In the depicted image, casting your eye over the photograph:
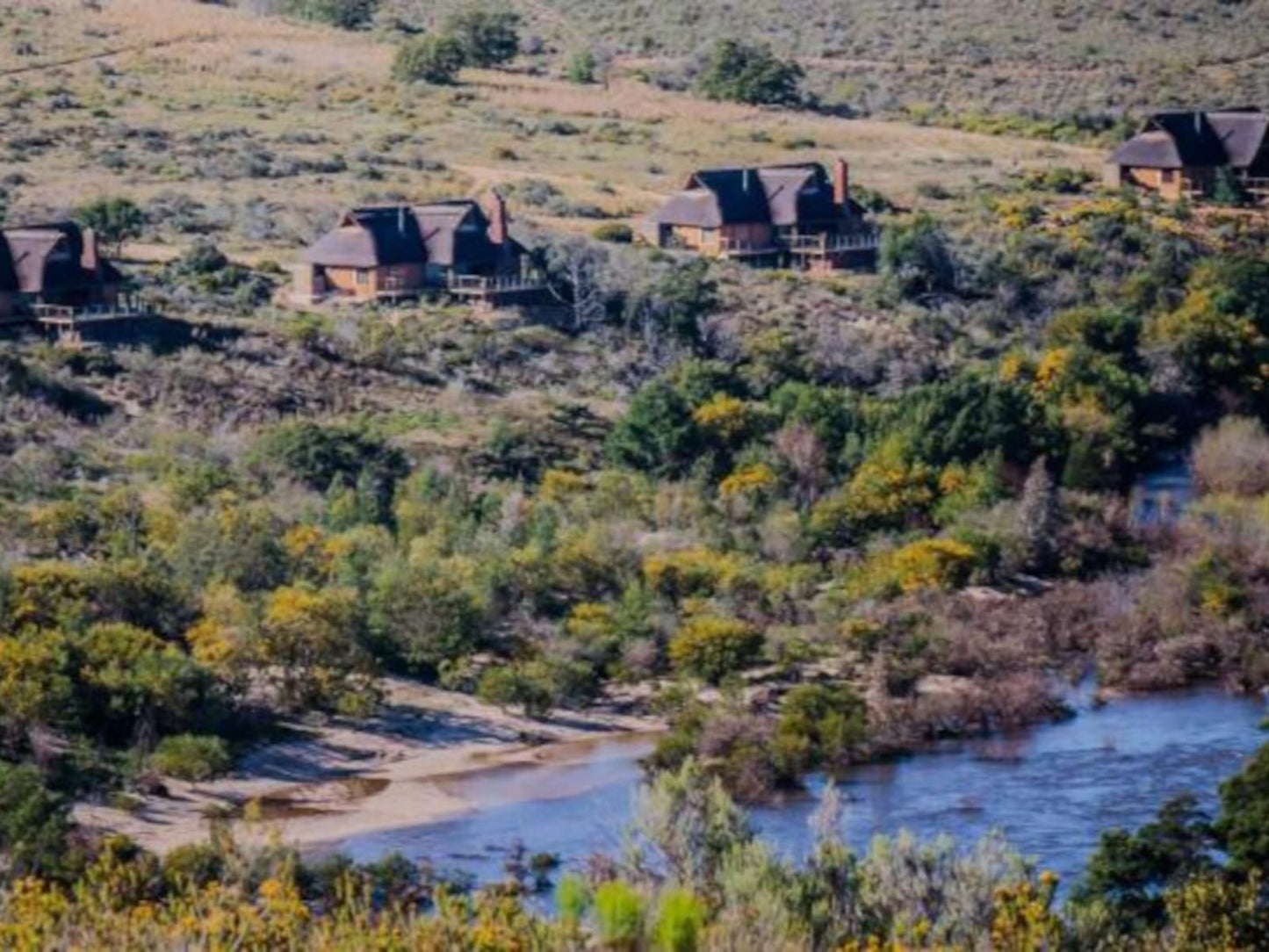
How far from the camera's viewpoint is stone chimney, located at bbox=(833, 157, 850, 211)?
90.4 meters

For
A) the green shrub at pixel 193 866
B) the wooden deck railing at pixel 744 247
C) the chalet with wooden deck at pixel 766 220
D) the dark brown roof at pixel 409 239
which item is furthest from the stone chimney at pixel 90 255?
the green shrub at pixel 193 866

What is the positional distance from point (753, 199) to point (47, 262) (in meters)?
23.3

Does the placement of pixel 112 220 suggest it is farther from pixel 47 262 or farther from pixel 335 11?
pixel 335 11

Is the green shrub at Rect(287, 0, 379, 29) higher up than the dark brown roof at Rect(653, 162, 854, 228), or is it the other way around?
the green shrub at Rect(287, 0, 379, 29)

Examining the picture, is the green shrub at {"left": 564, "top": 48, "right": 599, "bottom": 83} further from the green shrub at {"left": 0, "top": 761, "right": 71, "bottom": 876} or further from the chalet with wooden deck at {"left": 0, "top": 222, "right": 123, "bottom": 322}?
the green shrub at {"left": 0, "top": 761, "right": 71, "bottom": 876}

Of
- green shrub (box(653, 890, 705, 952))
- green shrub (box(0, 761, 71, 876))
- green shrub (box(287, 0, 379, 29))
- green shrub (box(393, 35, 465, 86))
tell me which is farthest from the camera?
green shrub (box(287, 0, 379, 29))

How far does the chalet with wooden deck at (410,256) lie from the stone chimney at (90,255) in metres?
6.62

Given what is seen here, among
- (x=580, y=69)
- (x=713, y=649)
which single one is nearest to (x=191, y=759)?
(x=713, y=649)

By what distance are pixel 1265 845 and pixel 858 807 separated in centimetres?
900

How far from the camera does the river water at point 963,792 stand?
48375mm

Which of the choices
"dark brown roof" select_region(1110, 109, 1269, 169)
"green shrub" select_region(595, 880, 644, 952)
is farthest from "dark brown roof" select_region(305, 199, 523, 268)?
"green shrub" select_region(595, 880, 644, 952)

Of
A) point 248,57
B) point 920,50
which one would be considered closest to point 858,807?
point 248,57

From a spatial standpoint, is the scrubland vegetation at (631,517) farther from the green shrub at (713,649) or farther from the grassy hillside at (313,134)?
the grassy hillside at (313,134)

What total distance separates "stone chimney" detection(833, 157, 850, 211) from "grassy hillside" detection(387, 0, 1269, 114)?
2792 centimetres
